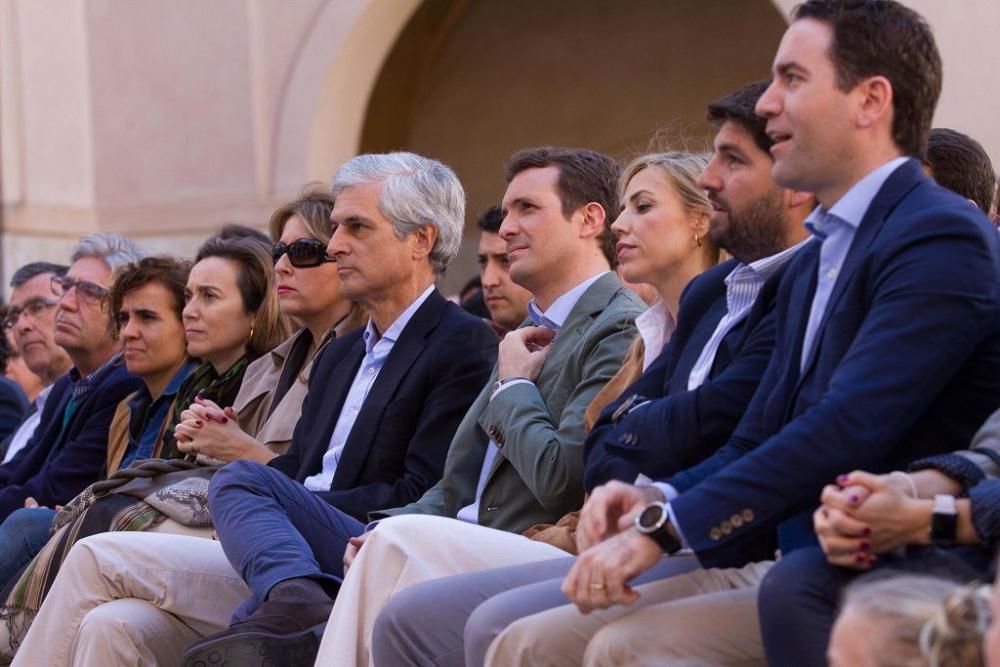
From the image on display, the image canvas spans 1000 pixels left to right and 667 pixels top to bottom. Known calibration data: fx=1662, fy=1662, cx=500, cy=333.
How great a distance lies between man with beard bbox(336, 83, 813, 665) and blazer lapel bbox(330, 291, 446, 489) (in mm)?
1075

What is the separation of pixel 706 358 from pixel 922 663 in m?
1.67

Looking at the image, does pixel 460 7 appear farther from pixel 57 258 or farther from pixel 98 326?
pixel 98 326

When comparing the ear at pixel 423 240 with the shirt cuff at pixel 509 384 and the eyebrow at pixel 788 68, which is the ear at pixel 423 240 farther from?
the eyebrow at pixel 788 68

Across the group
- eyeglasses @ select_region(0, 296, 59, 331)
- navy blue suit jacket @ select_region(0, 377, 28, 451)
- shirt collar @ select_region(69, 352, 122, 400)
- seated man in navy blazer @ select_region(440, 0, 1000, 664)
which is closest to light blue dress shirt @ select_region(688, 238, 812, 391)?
seated man in navy blazer @ select_region(440, 0, 1000, 664)

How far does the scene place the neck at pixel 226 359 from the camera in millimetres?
5992

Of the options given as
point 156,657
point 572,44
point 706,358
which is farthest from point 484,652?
point 572,44

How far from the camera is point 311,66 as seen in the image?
33.0 ft

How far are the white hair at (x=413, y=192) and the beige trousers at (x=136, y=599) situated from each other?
3.99 feet

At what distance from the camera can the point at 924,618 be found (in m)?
2.04

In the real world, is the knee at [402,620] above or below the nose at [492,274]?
below

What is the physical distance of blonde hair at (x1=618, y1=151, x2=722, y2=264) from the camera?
419 centimetres

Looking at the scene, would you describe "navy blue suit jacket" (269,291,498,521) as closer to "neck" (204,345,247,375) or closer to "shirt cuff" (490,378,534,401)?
"shirt cuff" (490,378,534,401)

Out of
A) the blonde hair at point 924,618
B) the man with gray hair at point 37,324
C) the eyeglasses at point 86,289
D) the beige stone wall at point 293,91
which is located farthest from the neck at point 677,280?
the beige stone wall at point 293,91

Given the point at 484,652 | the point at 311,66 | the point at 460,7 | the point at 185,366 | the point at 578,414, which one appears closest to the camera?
the point at 484,652
